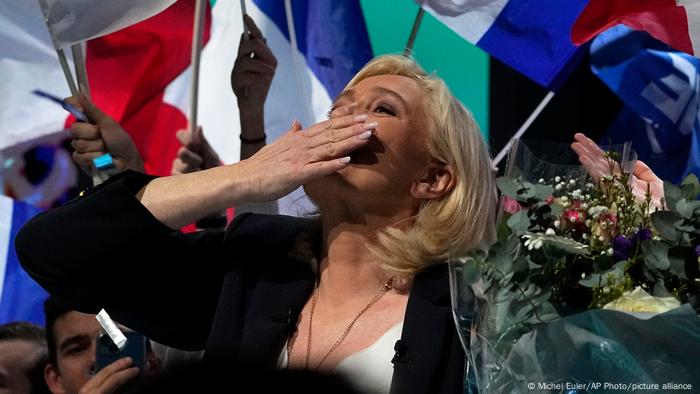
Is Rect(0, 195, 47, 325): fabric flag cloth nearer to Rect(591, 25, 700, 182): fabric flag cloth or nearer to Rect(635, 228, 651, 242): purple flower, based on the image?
Rect(591, 25, 700, 182): fabric flag cloth

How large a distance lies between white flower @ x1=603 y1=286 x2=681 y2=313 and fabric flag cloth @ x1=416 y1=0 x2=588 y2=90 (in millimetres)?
2472

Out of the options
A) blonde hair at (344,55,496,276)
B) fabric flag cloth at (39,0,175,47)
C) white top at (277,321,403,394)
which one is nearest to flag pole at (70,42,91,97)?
fabric flag cloth at (39,0,175,47)

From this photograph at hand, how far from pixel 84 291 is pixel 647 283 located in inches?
52.7

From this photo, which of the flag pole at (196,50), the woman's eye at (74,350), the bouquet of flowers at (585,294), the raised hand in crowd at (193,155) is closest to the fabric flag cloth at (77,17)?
the flag pole at (196,50)

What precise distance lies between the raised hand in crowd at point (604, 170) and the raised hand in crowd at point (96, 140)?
1.54m

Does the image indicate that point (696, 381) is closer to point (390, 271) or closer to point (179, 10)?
point (390, 271)

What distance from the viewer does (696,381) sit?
1.61 metres

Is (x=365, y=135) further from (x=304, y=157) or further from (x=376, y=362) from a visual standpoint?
(x=376, y=362)

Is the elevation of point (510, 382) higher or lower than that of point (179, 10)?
lower

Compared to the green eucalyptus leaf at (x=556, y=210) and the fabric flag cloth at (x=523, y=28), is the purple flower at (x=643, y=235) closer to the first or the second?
the green eucalyptus leaf at (x=556, y=210)

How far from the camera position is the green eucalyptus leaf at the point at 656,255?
1.66 m

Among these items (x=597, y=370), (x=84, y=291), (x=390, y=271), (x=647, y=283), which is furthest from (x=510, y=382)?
(x=84, y=291)

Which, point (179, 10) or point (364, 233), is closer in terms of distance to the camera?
point (364, 233)

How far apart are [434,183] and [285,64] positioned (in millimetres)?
2287
